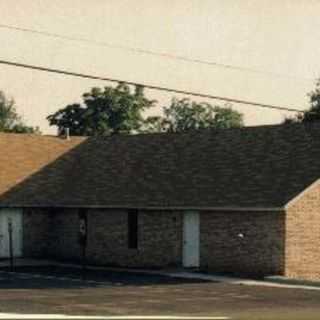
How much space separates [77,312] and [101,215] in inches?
741

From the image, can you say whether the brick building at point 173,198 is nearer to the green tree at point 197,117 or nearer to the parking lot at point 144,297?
the parking lot at point 144,297

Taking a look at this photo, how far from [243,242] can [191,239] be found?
8.76ft

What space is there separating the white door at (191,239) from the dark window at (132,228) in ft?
9.51

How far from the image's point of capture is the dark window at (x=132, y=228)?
41906mm

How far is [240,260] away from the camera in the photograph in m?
37.6

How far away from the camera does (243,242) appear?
→ 1479 inches

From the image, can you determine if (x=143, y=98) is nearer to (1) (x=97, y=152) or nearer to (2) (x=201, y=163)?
(1) (x=97, y=152)

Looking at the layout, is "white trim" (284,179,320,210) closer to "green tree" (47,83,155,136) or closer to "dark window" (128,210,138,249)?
"dark window" (128,210,138,249)

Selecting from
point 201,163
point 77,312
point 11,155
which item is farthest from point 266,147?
point 77,312

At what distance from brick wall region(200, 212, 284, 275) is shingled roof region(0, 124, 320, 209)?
0.53 m

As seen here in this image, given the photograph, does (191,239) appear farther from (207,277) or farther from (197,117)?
(197,117)

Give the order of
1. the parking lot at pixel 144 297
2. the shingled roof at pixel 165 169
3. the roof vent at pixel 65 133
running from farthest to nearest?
the roof vent at pixel 65 133
the shingled roof at pixel 165 169
the parking lot at pixel 144 297

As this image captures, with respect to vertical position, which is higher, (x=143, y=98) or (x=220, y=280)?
(x=143, y=98)

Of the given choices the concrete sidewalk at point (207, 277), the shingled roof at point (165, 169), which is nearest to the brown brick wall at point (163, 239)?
the shingled roof at point (165, 169)
